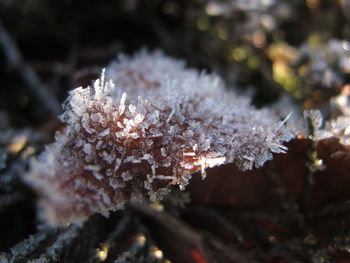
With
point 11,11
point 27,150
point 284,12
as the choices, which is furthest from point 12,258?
point 284,12

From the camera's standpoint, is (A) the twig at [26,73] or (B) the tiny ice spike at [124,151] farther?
(A) the twig at [26,73]

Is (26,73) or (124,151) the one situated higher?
(26,73)

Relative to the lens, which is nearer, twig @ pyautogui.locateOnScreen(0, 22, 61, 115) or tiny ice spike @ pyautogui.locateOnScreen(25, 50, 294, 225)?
tiny ice spike @ pyautogui.locateOnScreen(25, 50, 294, 225)

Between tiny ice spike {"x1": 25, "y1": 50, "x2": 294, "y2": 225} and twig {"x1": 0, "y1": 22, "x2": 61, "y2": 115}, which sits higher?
twig {"x1": 0, "y1": 22, "x2": 61, "y2": 115}

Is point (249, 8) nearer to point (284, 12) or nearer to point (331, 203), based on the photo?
point (284, 12)

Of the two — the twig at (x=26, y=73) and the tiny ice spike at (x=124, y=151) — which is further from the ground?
the twig at (x=26, y=73)

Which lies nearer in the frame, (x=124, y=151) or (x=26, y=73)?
(x=124, y=151)

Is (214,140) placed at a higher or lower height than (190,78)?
lower

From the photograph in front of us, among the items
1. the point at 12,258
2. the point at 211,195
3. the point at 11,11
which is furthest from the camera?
the point at 11,11
